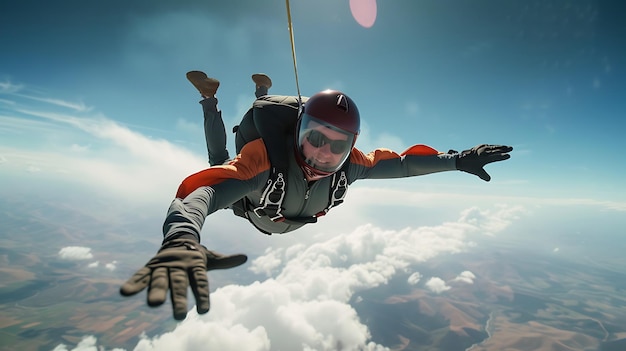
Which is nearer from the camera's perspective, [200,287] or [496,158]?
[200,287]

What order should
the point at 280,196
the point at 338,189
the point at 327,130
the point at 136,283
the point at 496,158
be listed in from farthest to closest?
the point at 496,158 → the point at 338,189 → the point at 280,196 → the point at 327,130 → the point at 136,283

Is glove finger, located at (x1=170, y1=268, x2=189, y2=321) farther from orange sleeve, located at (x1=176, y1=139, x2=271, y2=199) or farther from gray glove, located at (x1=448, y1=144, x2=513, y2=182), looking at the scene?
gray glove, located at (x1=448, y1=144, x2=513, y2=182)

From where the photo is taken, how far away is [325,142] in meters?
3.19

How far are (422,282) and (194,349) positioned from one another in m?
148

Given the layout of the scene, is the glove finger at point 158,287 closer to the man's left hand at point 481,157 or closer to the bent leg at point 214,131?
the bent leg at point 214,131

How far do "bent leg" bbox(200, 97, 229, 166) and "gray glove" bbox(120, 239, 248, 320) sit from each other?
3.24 meters

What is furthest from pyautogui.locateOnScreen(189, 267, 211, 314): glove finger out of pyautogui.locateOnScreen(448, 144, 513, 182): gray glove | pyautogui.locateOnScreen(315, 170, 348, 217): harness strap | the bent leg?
pyautogui.locateOnScreen(448, 144, 513, 182): gray glove

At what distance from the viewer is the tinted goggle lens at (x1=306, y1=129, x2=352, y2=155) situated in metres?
3.18

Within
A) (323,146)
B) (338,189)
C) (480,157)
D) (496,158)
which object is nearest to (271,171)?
(323,146)

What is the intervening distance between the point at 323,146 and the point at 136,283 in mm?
2332

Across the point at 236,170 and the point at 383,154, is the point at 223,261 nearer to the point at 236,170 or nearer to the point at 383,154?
the point at 236,170

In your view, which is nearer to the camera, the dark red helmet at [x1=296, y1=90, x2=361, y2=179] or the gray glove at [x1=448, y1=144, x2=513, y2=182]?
the dark red helmet at [x1=296, y1=90, x2=361, y2=179]

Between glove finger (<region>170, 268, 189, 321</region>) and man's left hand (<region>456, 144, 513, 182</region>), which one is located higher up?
man's left hand (<region>456, 144, 513, 182</region>)

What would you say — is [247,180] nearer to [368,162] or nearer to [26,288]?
[368,162]
